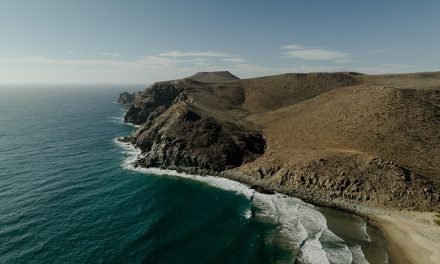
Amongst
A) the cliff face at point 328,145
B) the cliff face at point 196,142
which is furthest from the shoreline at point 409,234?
the cliff face at point 196,142

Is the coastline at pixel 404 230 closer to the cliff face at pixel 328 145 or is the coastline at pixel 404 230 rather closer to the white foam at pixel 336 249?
the cliff face at pixel 328 145

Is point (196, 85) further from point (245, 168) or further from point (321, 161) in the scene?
point (321, 161)

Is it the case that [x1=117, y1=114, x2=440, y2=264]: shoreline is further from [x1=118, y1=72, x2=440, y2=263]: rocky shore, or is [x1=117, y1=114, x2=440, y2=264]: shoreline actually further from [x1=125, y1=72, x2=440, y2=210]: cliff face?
[x1=125, y1=72, x2=440, y2=210]: cliff face

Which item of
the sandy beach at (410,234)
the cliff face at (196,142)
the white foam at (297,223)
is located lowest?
the sandy beach at (410,234)

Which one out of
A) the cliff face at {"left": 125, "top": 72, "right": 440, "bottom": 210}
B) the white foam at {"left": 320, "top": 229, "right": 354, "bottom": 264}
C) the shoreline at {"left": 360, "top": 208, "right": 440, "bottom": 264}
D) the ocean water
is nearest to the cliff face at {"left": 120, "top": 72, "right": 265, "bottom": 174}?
the cliff face at {"left": 125, "top": 72, "right": 440, "bottom": 210}

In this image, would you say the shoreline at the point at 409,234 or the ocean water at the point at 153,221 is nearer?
the ocean water at the point at 153,221

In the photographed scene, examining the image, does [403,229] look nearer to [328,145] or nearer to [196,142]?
[328,145]
